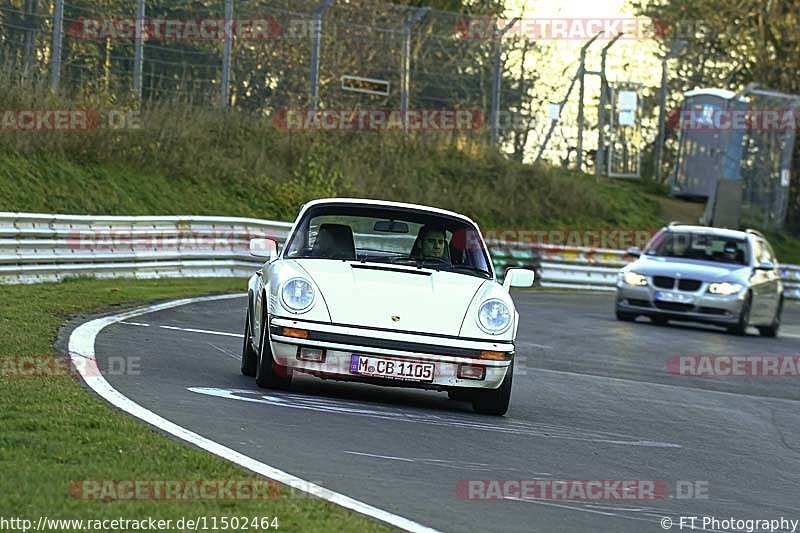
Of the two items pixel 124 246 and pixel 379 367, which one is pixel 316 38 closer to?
pixel 124 246

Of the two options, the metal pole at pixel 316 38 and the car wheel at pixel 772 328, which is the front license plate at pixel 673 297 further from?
the metal pole at pixel 316 38

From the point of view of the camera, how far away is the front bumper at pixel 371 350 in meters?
10.3

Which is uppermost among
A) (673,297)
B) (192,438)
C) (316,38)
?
(316,38)

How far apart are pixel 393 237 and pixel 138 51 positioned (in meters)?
18.6

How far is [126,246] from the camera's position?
22594mm

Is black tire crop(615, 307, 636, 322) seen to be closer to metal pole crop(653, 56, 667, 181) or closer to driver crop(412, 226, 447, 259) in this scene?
driver crop(412, 226, 447, 259)

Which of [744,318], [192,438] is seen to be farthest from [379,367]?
[744,318]

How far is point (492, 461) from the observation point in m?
8.63

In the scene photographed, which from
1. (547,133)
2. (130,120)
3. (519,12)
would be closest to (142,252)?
(130,120)

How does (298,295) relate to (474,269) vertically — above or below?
below

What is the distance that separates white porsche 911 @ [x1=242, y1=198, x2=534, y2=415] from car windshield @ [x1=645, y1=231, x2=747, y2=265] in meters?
12.2

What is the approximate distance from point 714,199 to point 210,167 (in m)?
14.8

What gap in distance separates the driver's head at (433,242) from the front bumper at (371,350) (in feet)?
4.58

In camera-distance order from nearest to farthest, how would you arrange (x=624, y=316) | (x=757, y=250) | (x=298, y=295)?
(x=298, y=295) < (x=624, y=316) < (x=757, y=250)
